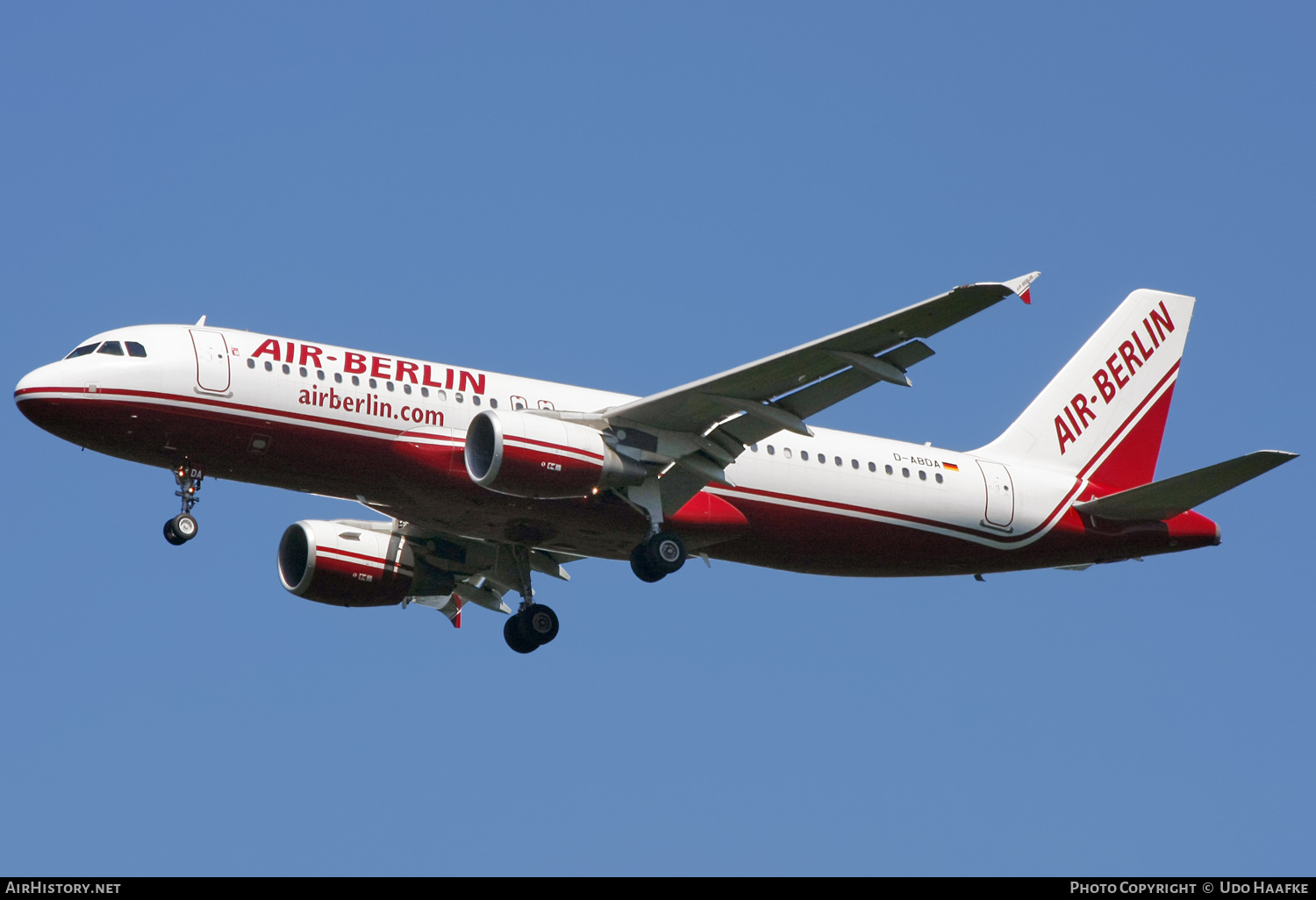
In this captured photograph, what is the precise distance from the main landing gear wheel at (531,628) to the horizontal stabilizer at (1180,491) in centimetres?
1171

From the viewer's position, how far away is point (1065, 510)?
3812 centimetres

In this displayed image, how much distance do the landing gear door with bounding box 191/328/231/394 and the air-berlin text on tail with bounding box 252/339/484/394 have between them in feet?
1.96

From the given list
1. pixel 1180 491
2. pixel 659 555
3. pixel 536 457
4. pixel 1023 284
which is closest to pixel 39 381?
pixel 536 457

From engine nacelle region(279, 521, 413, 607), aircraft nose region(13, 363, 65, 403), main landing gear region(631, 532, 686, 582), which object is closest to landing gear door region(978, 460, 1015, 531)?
main landing gear region(631, 532, 686, 582)

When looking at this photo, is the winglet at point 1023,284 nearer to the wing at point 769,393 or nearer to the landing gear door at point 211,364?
the wing at point 769,393

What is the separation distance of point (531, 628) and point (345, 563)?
14.2 feet

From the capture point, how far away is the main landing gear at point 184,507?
3281cm

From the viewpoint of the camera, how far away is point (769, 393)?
32.8m

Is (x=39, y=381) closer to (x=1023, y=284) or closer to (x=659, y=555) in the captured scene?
(x=659, y=555)

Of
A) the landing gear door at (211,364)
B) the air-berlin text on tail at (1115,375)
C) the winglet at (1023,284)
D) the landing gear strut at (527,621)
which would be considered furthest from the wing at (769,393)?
the air-berlin text on tail at (1115,375)

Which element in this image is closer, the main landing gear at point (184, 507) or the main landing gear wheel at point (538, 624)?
the main landing gear at point (184, 507)

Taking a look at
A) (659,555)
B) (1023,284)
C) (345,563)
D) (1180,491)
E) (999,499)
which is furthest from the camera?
(345,563)

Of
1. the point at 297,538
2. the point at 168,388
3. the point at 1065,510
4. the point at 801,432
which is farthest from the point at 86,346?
the point at 1065,510
